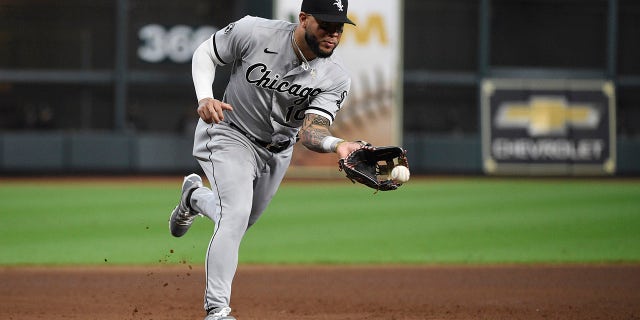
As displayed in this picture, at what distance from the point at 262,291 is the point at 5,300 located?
1.75 m

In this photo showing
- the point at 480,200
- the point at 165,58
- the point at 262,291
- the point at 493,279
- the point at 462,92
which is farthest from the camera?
the point at 462,92

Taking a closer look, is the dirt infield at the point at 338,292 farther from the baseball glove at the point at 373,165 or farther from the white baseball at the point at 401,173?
the white baseball at the point at 401,173

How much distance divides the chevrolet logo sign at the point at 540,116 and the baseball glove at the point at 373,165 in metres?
14.3

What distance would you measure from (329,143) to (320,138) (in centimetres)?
7

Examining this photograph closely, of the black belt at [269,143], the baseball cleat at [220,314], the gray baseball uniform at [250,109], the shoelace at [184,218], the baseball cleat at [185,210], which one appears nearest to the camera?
the baseball cleat at [220,314]

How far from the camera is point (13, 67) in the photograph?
771 inches

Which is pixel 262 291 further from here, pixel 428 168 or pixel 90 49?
pixel 90 49

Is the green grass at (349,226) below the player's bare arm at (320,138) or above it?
below

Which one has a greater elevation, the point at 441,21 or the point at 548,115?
the point at 441,21

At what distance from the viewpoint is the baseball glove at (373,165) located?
4.85 m

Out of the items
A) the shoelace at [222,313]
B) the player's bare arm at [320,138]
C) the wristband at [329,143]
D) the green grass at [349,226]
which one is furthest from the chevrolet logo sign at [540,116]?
the shoelace at [222,313]

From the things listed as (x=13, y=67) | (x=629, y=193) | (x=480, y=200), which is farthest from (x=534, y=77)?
(x=13, y=67)

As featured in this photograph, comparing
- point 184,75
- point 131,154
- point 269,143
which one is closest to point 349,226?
point 269,143

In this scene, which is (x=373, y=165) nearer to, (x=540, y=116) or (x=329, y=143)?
(x=329, y=143)
